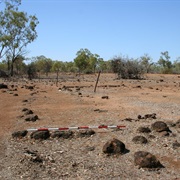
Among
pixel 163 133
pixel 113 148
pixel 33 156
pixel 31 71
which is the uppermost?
pixel 31 71

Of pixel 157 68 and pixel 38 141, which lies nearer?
pixel 38 141

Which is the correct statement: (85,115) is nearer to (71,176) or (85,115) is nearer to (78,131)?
(78,131)

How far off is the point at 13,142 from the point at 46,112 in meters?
4.88

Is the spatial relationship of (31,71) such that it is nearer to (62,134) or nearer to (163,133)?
(62,134)

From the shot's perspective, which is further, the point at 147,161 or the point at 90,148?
the point at 90,148

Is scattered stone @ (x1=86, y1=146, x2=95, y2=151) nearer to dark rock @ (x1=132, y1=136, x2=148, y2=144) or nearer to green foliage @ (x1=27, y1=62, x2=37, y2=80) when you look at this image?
dark rock @ (x1=132, y1=136, x2=148, y2=144)

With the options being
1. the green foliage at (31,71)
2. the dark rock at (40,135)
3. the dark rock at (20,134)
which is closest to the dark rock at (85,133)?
the dark rock at (40,135)

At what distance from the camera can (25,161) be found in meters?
6.87

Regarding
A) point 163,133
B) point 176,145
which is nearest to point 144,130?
point 163,133

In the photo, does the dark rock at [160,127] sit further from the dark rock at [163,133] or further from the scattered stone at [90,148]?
the scattered stone at [90,148]

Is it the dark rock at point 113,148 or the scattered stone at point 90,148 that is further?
the scattered stone at point 90,148

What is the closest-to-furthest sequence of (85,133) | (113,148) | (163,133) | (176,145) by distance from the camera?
1. (113,148)
2. (176,145)
3. (163,133)
4. (85,133)

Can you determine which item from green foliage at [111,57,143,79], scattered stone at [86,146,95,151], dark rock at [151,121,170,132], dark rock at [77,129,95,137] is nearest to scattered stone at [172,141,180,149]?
dark rock at [151,121,170,132]

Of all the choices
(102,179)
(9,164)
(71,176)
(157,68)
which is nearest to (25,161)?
(9,164)
